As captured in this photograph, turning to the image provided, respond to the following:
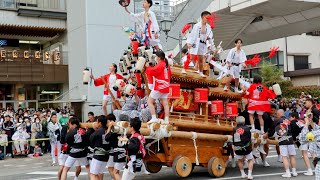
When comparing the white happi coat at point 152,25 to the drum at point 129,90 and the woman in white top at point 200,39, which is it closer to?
the woman in white top at point 200,39

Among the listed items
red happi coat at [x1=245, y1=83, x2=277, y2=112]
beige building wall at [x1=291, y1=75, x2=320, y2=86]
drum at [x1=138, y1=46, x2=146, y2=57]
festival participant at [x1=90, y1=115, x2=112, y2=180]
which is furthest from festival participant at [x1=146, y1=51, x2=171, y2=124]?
beige building wall at [x1=291, y1=75, x2=320, y2=86]

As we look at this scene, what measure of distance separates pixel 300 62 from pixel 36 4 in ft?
82.0

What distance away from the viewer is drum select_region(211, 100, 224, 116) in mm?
12129

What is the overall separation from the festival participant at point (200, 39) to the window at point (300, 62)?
30065 mm

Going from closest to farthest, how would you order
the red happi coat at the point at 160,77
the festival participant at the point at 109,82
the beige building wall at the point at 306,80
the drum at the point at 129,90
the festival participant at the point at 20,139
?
the red happi coat at the point at 160,77 < the drum at the point at 129,90 < the festival participant at the point at 109,82 < the festival participant at the point at 20,139 < the beige building wall at the point at 306,80

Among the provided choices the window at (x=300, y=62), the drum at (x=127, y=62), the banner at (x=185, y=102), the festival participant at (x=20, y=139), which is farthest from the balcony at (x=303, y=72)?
the drum at (x=127, y=62)

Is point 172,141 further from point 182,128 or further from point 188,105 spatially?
point 188,105

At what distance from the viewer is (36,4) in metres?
30.1

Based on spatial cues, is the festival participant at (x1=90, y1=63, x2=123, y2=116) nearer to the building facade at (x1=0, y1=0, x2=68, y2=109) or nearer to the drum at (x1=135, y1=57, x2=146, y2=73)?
the drum at (x1=135, y1=57, x2=146, y2=73)

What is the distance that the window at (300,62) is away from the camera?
134ft

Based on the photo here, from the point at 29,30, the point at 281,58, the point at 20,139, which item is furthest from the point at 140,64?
the point at 281,58

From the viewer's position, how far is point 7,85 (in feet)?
100

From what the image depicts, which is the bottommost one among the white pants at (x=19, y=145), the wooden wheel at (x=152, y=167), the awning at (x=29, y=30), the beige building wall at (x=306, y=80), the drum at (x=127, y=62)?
the white pants at (x=19, y=145)

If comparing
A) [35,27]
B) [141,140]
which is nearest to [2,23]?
[35,27]
